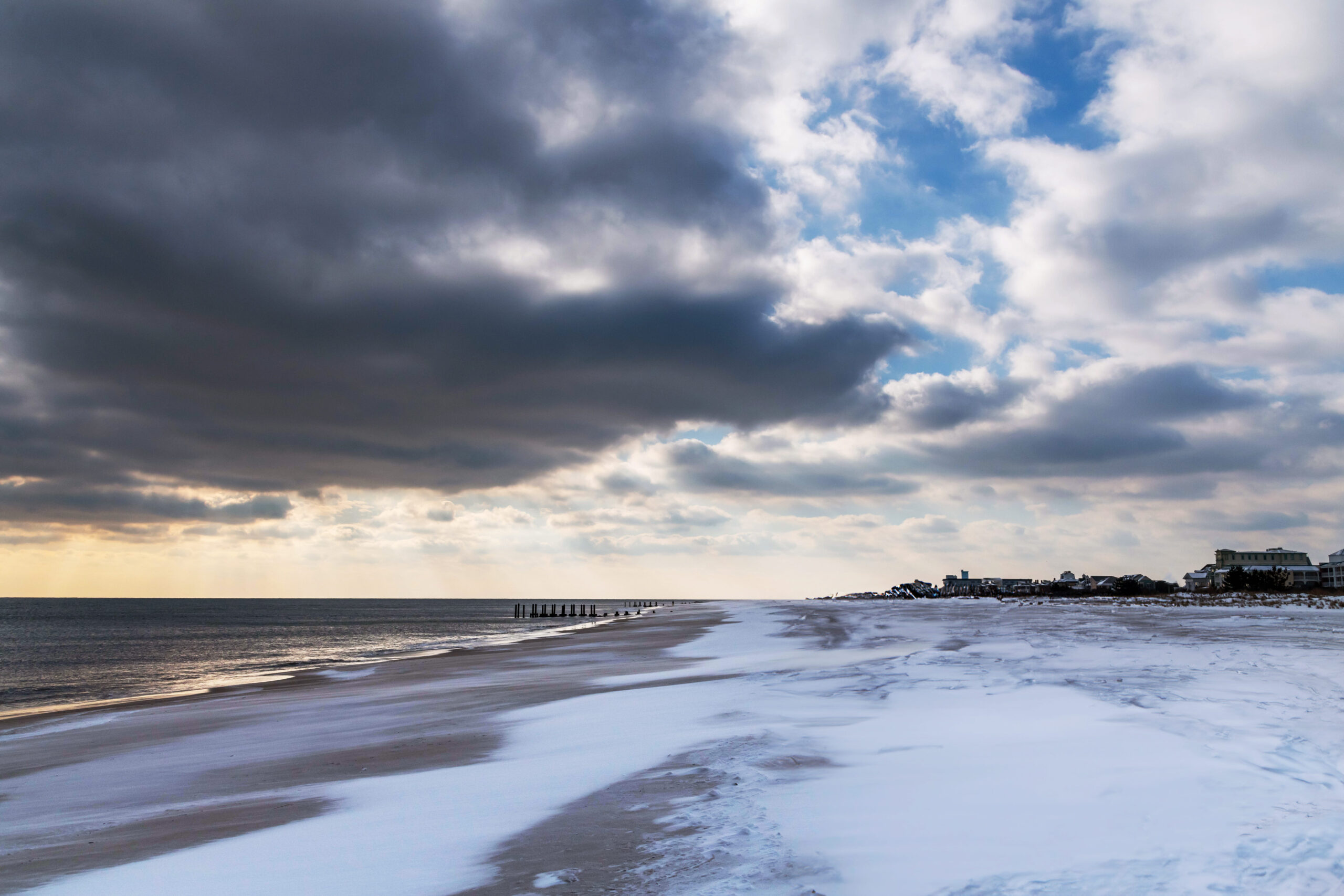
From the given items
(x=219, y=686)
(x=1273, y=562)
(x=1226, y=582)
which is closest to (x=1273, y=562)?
(x=1273, y=562)

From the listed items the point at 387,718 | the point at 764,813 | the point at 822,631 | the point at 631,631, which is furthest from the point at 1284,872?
the point at 631,631

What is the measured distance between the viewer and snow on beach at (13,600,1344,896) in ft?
15.5

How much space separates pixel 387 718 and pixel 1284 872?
45.0 ft

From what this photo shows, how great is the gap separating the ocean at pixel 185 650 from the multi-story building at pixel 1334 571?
381ft

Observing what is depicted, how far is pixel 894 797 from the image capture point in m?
6.32

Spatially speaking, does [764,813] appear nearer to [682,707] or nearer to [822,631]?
[682,707]

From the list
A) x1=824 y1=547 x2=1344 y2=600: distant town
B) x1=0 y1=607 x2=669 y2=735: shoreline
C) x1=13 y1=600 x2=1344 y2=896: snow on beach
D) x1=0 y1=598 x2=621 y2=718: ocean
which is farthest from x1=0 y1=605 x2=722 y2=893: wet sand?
x1=824 y1=547 x2=1344 y2=600: distant town

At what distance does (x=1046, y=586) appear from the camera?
166375 mm

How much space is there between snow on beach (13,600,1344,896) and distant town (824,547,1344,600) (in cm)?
8862

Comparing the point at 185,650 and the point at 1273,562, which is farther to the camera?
the point at 1273,562

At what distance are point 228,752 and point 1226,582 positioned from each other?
11532 centimetres

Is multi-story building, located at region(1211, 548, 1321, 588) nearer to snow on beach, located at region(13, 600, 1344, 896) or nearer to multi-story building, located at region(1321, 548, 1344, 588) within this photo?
multi-story building, located at region(1321, 548, 1344, 588)

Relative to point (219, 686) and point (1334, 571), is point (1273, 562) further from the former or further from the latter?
point (219, 686)

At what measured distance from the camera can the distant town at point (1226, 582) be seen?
9038cm
